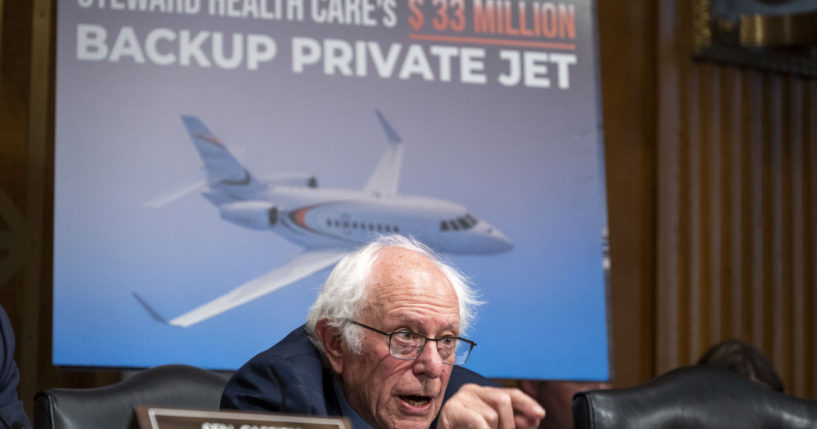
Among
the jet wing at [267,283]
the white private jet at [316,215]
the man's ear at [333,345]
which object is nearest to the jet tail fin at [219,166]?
the white private jet at [316,215]

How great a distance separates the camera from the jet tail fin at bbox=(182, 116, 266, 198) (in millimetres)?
3688

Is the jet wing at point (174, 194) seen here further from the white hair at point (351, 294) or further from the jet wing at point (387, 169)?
the white hair at point (351, 294)

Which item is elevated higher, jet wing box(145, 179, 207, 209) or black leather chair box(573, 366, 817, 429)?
jet wing box(145, 179, 207, 209)

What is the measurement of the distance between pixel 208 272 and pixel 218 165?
16.0 inches

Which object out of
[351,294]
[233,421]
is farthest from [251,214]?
[233,421]

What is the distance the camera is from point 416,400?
189 centimetres

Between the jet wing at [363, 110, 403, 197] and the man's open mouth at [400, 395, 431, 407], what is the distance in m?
2.00

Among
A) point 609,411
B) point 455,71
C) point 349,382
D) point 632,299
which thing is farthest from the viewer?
point 632,299

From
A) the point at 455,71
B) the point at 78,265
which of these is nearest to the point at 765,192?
the point at 455,71

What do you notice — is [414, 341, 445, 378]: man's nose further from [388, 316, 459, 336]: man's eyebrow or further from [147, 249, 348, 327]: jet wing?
[147, 249, 348, 327]: jet wing

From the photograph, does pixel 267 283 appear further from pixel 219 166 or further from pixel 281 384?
pixel 281 384

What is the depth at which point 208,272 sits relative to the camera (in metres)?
3.65

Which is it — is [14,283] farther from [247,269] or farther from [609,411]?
[609,411]

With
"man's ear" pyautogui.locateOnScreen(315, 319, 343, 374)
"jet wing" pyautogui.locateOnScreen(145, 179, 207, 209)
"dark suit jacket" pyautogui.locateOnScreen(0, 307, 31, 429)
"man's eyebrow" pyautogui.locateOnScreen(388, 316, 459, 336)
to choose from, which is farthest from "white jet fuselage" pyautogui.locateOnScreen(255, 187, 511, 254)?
"man's eyebrow" pyautogui.locateOnScreen(388, 316, 459, 336)
